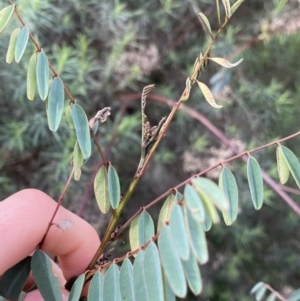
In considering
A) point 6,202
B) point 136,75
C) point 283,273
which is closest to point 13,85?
point 136,75

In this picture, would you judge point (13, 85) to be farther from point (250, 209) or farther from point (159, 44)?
point (250, 209)

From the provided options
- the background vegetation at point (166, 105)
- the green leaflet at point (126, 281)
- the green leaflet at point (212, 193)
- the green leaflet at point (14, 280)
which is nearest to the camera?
the green leaflet at point (212, 193)

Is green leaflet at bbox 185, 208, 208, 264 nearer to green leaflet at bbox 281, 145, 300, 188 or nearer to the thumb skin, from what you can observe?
green leaflet at bbox 281, 145, 300, 188

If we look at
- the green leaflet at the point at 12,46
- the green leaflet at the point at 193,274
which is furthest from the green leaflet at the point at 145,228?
the green leaflet at the point at 12,46

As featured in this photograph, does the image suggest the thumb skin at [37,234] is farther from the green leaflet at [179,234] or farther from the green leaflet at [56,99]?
the green leaflet at [179,234]

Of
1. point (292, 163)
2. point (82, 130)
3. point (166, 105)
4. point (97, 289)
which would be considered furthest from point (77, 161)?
point (166, 105)

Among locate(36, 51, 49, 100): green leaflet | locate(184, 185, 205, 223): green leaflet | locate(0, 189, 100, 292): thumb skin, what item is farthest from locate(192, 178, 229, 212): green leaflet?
locate(0, 189, 100, 292): thumb skin
